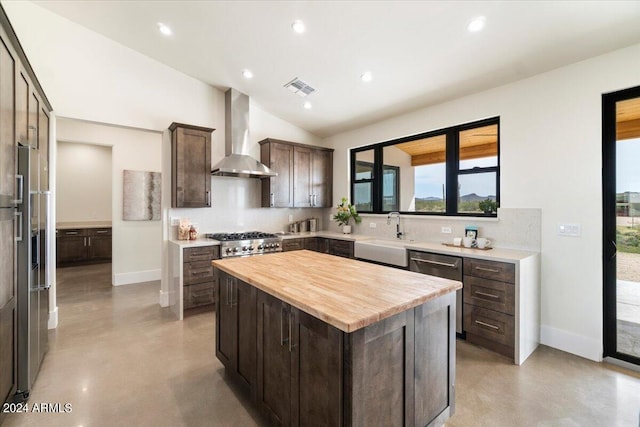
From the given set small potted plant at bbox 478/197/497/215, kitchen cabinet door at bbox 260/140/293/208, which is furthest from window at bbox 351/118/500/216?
kitchen cabinet door at bbox 260/140/293/208

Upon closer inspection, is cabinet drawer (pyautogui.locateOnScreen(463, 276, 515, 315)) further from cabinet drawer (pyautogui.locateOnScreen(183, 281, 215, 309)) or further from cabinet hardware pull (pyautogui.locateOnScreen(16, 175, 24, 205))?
cabinet hardware pull (pyautogui.locateOnScreen(16, 175, 24, 205))

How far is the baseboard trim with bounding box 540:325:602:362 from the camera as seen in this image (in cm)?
258

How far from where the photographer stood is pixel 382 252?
3611 millimetres

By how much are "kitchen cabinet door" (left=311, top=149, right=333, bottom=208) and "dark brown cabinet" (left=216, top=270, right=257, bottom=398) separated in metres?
3.03

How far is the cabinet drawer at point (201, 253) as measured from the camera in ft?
11.8

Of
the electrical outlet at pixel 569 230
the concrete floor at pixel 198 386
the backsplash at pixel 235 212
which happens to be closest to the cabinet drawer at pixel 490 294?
the concrete floor at pixel 198 386

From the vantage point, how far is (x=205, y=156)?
4012mm

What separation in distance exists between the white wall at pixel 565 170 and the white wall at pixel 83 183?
7.95m

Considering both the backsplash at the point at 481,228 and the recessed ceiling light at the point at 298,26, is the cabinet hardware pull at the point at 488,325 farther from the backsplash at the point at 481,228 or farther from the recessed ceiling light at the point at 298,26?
the recessed ceiling light at the point at 298,26

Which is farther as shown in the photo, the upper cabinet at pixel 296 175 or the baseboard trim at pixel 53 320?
the upper cabinet at pixel 296 175

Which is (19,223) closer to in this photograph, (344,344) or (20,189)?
(20,189)

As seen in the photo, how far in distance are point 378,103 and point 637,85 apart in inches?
95.6

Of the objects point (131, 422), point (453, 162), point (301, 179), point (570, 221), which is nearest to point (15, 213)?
point (131, 422)

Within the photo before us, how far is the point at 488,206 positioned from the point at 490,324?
1.29 metres
